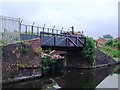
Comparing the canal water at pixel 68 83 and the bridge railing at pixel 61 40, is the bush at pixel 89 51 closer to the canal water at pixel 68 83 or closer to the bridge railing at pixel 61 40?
the bridge railing at pixel 61 40

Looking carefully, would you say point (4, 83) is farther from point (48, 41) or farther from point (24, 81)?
point (48, 41)

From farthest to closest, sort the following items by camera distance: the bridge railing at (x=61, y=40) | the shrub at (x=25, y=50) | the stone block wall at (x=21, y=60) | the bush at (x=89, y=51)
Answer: the bush at (x=89, y=51) → the bridge railing at (x=61, y=40) → the shrub at (x=25, y=50) → the stone block wall at (x=21, y=60)

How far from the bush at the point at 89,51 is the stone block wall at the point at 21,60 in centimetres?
1040

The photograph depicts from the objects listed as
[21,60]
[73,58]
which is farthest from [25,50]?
[73,58]

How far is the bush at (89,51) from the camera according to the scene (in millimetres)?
33000

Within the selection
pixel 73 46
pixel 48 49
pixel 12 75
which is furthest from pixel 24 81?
pixel 73 46

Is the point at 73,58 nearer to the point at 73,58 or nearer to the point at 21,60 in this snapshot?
the point at 73,58

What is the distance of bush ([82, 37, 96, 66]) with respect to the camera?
33.0 meters

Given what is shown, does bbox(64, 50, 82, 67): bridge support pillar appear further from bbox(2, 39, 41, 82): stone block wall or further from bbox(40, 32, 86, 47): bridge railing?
bbox(2, 39, 41, 82): stone block wall

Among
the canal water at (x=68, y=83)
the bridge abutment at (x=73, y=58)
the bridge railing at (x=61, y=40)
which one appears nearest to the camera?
the canal water at (x=68, y=83)

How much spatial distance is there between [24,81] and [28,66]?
1806 mm

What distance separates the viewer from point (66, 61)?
34.9 meters

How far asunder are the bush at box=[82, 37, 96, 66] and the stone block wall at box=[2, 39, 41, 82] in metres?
10.4

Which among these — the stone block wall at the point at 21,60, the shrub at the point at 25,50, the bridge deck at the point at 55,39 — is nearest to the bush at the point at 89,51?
the bridge deck at the point at 55,39
